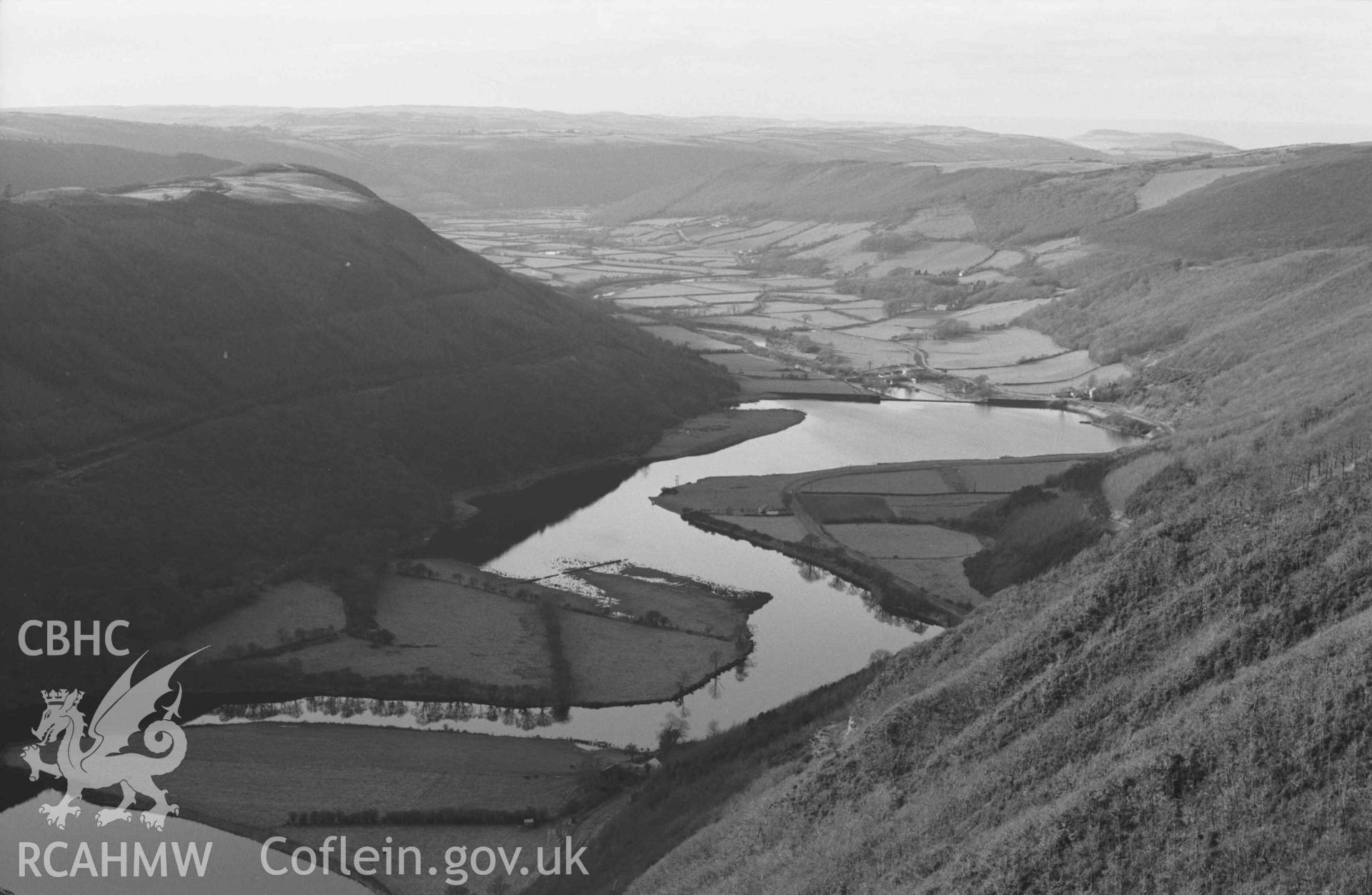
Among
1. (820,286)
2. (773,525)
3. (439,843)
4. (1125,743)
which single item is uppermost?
(1125,743)

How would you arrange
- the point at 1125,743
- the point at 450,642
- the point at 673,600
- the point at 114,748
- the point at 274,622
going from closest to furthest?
1. the point at 1125,743
2. the point at 114,748
3. the point at 450,642
4. the point at 274,622
5. the point at 673,600

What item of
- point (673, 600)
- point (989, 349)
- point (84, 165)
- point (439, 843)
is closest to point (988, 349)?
point (989, 349)

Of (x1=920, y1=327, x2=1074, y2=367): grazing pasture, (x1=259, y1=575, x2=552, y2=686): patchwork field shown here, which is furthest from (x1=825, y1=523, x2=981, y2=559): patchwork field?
(x1=920, y1=327, x2=1074, y2=367): grazing pasture

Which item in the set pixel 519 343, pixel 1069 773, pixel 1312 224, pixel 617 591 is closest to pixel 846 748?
pixel 1069 773

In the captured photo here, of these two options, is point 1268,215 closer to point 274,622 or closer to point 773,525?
point 773,525

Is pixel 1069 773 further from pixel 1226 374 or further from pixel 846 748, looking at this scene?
pixel 1226 374

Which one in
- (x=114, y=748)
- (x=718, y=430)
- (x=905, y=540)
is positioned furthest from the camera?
(x=718, y=430)
